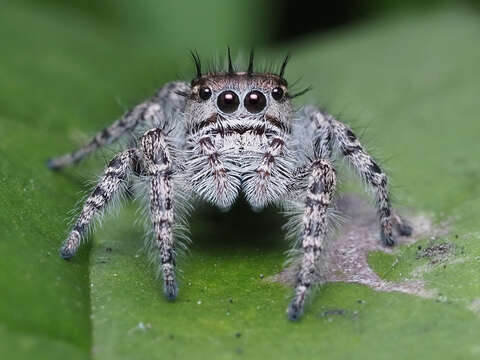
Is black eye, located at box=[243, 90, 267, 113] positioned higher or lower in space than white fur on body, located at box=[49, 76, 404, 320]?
higher

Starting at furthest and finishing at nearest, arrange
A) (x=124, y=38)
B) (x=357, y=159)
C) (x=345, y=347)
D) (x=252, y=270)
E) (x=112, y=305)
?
1. (x=124, y=38)
2. (x=357, y=159)
3. (x=252, y=270)
4. (x=112, y=305)
5. (x=345, y=347)

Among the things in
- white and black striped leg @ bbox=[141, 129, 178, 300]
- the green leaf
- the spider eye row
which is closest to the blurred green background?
the green leaf

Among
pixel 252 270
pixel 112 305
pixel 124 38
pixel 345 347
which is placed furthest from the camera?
pixel 124 38

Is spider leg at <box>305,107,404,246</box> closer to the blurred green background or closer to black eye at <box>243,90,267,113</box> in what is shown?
the blurred green background

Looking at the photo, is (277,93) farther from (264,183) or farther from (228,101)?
(264,183)

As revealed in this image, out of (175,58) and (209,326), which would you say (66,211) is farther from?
(175,58)

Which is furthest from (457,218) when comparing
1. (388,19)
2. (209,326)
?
(388,19)

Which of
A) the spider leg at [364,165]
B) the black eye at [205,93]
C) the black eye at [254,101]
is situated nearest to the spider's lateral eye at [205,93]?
the black eye at [205,93]
